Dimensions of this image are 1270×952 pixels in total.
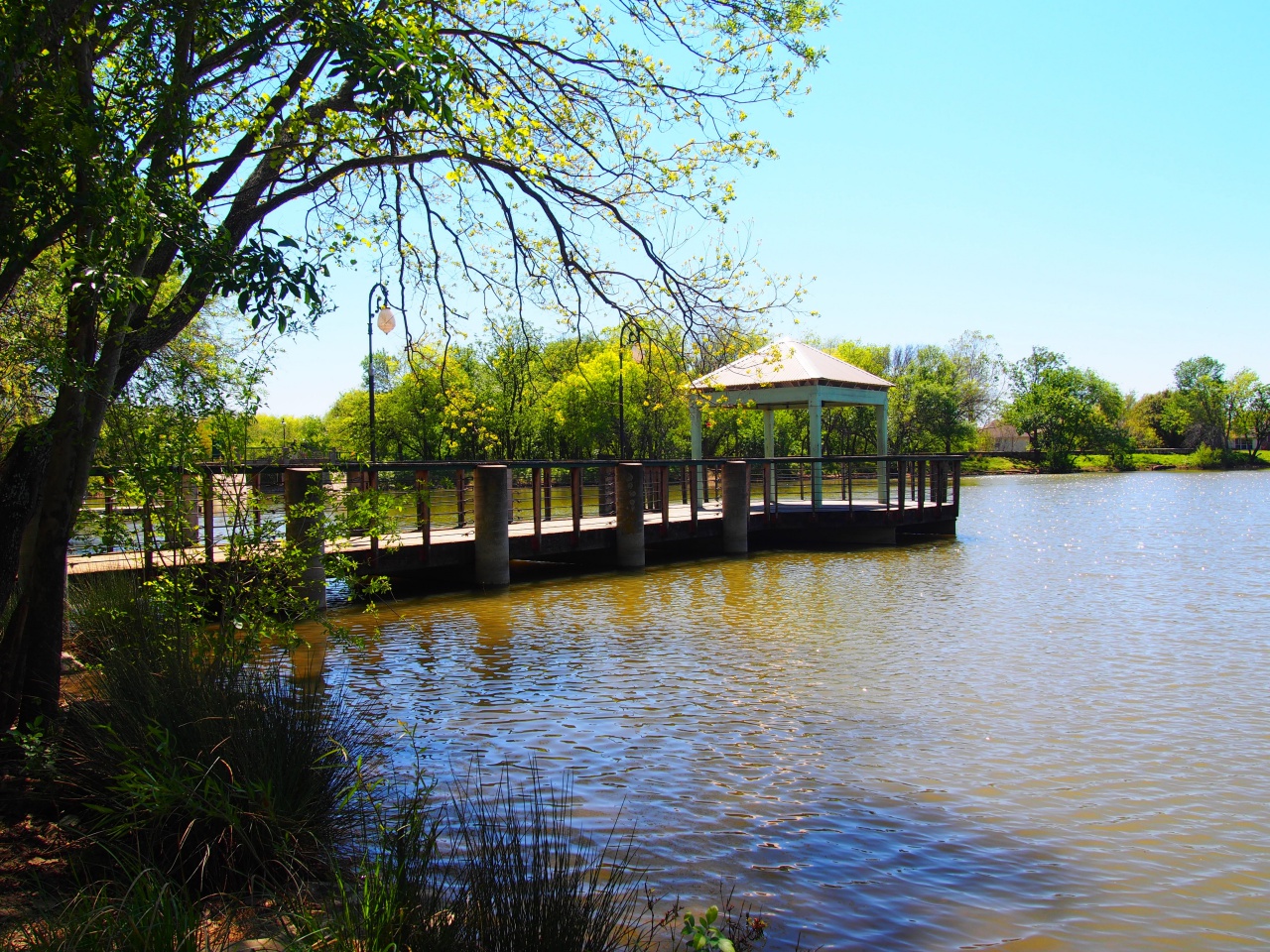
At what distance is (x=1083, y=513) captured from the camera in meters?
37.6

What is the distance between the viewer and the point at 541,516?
1870 cm


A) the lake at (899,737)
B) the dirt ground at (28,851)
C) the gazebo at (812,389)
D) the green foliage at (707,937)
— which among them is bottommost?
the lake at (899,737)

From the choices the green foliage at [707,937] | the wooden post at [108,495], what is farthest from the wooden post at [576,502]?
→ the green foliage at [707,937]

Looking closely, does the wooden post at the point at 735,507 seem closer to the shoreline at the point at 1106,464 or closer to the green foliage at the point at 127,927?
the green foliage at the point at 127,927

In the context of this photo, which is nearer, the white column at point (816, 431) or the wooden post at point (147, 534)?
the wooden post at point (147, 534)

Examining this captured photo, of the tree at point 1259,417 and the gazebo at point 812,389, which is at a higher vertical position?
the tree at point 1259,417

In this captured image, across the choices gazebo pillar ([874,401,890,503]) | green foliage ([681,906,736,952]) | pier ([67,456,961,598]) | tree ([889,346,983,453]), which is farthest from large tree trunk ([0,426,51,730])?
tree ([889,346,983,453])

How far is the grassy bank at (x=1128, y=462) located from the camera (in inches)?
3474

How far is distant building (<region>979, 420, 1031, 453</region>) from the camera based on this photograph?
104375 millimetres

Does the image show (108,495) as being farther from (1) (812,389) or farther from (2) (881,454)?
(2) (881,454)

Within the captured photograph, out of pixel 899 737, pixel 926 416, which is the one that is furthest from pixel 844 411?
pixel 899 737

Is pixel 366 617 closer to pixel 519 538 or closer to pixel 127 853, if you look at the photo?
pixel 519 538

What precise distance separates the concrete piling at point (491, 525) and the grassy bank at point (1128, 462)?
3025 inches

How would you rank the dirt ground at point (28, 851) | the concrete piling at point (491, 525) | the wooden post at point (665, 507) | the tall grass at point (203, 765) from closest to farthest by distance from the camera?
the dirt ground at point (28, 851) < the tall grass at point (203, 765) < the concrete piling at point (491, 525) < the wooden post at point (665, 507)
